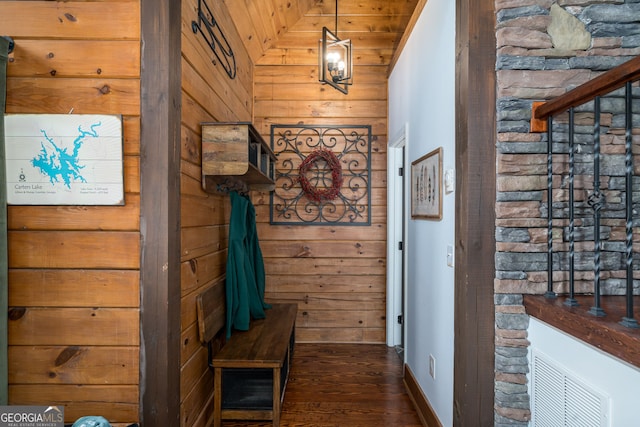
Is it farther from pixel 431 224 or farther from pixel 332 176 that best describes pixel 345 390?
pixel 332 176

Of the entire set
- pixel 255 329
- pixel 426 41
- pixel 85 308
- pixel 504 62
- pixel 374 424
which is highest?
pixel 426 41

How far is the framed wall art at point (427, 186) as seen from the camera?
82.3 inches

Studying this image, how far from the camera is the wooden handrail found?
1.07 meters

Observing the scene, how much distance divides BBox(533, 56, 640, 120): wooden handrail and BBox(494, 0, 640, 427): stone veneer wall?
0.28 ft

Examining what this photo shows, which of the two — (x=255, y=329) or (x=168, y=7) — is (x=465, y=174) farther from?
(x=255, y=329)

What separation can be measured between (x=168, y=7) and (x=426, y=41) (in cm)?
159

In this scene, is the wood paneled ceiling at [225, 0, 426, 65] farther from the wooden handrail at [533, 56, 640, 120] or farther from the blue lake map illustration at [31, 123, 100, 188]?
the wooden handrail at [533, 56, 640, 120]

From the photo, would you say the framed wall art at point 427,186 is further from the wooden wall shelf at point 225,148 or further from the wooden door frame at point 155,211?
the wooden door frame at point 155,211

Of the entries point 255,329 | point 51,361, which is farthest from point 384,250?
point 51,361

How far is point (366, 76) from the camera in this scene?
3.61 metres

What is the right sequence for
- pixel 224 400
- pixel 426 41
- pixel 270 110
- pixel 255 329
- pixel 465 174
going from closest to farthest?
pixel 465 174
pixel 224 400
pixel 426 41
pixel 255 329
pixel 270 110

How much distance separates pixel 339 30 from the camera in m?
3.58

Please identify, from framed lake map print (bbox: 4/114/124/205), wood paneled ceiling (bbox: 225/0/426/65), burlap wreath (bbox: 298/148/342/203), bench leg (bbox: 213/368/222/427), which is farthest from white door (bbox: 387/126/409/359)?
framed lake map print (bbox: 4/114/124/205)

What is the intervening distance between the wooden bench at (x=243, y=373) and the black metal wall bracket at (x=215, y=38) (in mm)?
1438
